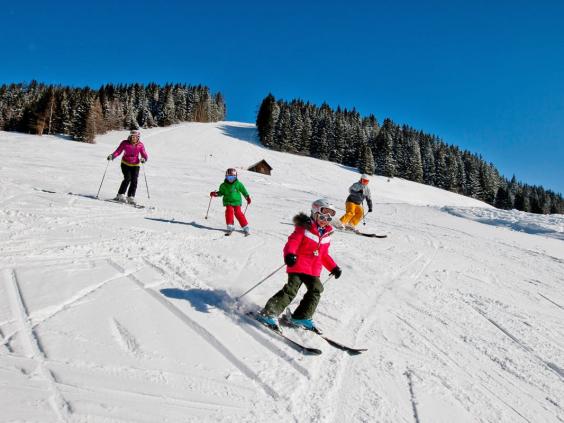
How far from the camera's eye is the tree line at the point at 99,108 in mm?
59125

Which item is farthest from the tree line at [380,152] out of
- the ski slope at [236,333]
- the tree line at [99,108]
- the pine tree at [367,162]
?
the ski slope at [236,333]

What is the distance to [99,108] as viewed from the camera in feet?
221

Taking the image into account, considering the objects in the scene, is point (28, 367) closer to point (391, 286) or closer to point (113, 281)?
point (113, 281)

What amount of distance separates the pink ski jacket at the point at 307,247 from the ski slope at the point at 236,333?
0.73 metres

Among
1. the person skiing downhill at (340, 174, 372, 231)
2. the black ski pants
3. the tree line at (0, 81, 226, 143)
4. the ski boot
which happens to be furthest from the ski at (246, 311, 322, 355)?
the tree line at (0, 81, 226, 143)

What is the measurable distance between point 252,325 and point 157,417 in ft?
5.37

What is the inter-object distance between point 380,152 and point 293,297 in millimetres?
77217

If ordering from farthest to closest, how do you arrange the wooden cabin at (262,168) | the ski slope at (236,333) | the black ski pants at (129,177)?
the wooden cabin at (262,168) < the black ski pants at (129,177) < the ski slope at (236,333)

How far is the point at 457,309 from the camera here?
5344 mm

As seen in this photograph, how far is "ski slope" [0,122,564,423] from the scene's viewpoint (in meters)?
2.74

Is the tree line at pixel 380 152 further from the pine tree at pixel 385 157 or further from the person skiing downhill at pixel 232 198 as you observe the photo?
the person skiing downhill at pixel 232 198

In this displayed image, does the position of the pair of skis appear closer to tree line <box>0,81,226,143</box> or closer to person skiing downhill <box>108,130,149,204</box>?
person skiing downhill <box>108,130,149,204</box>

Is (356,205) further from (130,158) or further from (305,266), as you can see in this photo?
(305,266)

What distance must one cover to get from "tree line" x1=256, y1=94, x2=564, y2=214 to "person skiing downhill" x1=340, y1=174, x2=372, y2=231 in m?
→ 61.9
